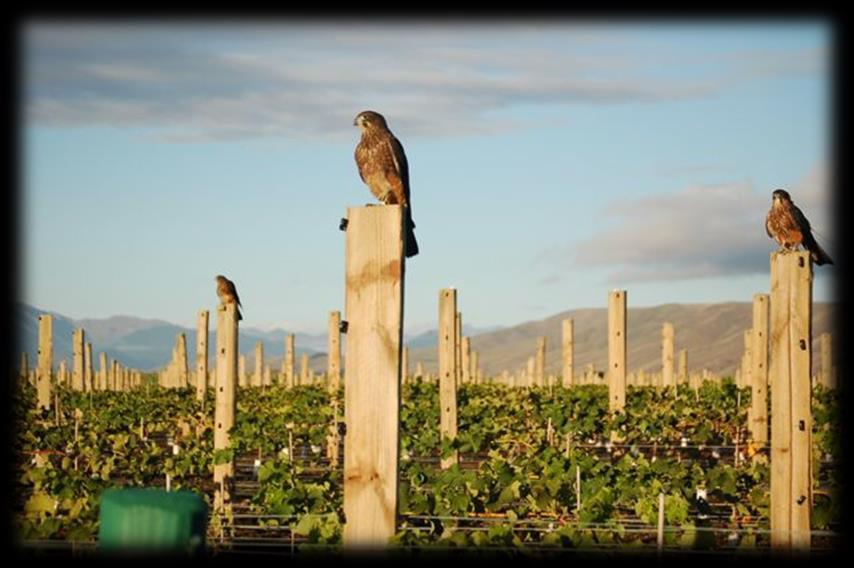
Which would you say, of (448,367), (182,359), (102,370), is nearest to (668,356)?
(448,367)

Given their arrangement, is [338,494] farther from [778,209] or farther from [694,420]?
[694,420]

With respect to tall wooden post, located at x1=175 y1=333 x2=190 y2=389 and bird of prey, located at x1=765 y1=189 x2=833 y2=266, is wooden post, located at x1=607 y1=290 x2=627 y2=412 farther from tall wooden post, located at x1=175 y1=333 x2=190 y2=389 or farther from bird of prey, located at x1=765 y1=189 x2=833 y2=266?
tall wooden post, located at x1=175 y1=333 x2=190 y2=389

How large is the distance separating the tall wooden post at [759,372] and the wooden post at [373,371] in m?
17.6

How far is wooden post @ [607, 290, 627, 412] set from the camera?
953 inches

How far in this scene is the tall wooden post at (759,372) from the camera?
76.1ft

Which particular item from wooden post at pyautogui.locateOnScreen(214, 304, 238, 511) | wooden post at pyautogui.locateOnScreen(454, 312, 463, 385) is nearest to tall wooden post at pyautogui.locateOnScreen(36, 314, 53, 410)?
wooden post at pyautogui.locateOnScreen(454, 312, 463, 385)

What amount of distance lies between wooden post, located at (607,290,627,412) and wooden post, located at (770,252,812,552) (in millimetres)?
14638

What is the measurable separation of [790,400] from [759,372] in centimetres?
1465

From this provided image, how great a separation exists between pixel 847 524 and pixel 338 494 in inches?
287

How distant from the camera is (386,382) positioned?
5.98 m

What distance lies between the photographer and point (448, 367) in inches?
838

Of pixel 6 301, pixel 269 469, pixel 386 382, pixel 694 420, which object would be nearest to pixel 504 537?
pixel 386 382

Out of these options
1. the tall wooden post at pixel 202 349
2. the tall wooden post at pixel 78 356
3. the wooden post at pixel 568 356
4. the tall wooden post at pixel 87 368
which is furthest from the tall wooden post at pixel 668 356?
the tall wooden post at pixel 78 356

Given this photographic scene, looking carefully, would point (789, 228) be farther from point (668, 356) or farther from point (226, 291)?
point (668, 356)
